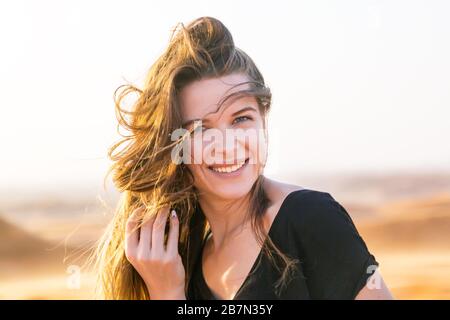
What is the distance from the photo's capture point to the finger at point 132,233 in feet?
9.28

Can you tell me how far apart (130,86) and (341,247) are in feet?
3.52

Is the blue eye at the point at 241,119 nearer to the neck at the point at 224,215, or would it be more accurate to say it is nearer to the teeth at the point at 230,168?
the teeth at the point at 230,168

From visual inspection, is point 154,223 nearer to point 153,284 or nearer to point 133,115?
point 153,284

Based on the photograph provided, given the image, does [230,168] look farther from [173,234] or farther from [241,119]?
[173,234]

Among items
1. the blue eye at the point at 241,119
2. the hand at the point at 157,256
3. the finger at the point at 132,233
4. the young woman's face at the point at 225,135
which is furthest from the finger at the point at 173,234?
the blue eye at the point at 241,119

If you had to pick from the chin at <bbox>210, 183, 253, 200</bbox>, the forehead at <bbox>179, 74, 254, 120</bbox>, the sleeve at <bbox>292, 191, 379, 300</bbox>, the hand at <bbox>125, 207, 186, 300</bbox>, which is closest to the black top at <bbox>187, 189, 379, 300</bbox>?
the sleeve at <bbox>292, 191, 379, 300</bbox>

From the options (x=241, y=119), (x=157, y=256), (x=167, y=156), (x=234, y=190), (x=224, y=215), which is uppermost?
(x=241, y=119)

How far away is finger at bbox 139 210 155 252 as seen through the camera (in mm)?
2807

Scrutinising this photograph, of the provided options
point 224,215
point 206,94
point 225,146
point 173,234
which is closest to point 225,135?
point 225,146

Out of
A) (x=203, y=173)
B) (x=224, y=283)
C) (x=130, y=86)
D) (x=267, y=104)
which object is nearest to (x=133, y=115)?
(x=130, y=86)

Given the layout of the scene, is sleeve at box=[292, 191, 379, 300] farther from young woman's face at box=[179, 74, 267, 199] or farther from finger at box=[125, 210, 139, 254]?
finger at box=[125, 210, 139, 254]

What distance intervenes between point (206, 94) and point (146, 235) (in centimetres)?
64

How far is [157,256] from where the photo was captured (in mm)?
2795
